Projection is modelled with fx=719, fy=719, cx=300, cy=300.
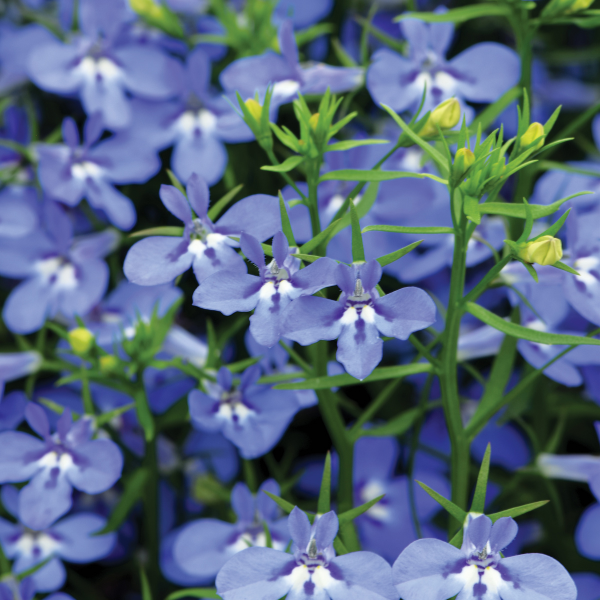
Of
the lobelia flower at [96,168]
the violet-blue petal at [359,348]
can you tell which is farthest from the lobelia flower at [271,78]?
the violet-blue petal at [359,348]

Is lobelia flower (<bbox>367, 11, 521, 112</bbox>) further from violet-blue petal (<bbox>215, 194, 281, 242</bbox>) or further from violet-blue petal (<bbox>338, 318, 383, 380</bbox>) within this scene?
violet-blue petal (<bbox>338, 318, 383, 380</bbox>)

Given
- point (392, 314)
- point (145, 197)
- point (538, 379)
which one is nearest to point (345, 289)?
point (392, 314)

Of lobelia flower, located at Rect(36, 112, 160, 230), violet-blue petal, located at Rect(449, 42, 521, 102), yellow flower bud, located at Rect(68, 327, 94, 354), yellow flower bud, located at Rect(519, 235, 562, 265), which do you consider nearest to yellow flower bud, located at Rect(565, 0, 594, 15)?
violet-blue petal, located at Rect(449, 42, 521, 102)

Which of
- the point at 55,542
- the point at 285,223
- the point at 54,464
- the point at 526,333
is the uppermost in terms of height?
the point at 285,223

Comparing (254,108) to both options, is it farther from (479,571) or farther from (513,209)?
(479,571)

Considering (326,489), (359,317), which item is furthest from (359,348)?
(326,489)

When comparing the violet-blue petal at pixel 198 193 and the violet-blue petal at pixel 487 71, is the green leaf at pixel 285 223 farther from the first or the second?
the violet-blue petal at pixel 487 71
